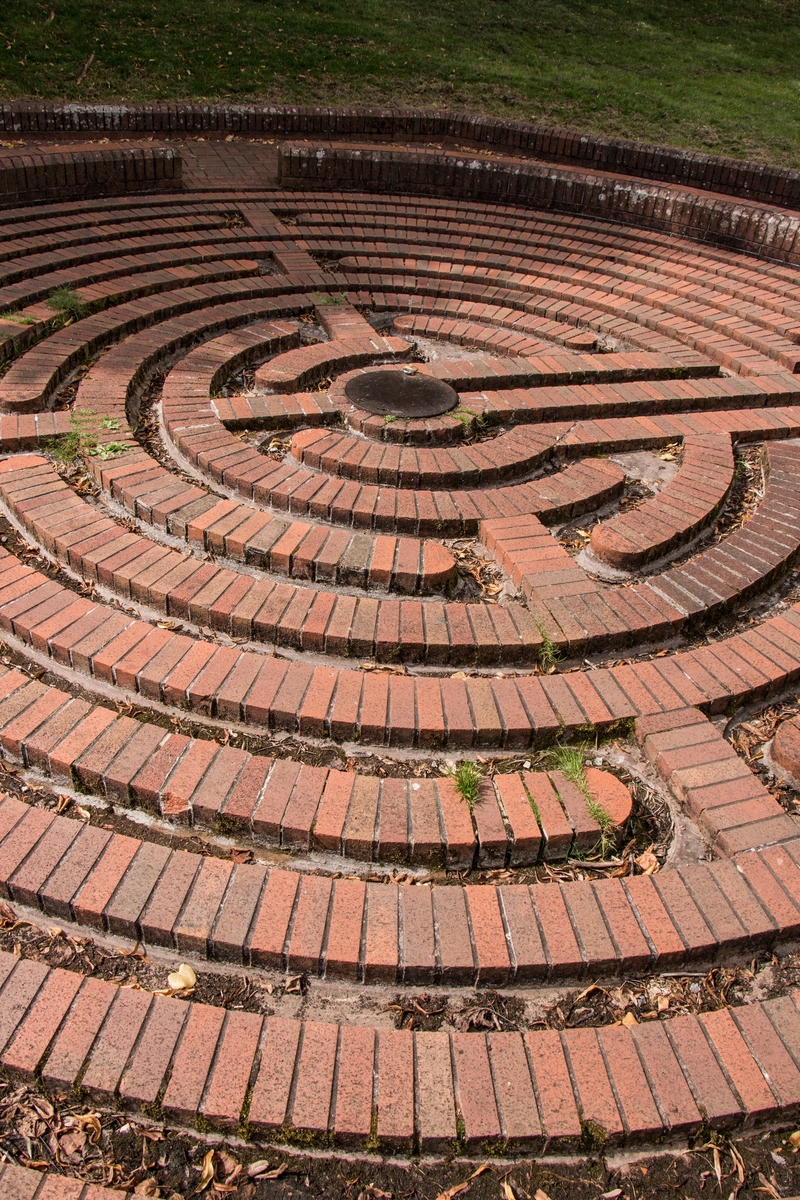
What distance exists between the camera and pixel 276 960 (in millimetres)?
2375

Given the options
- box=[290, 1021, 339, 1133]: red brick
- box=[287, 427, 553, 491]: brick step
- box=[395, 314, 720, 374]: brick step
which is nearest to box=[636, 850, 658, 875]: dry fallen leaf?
box=[290, 1021, 339, 1133]: red brick

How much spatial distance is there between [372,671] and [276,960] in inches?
50.8

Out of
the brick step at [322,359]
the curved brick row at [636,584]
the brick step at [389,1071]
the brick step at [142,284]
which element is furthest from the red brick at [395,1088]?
the brick step at [142,284]

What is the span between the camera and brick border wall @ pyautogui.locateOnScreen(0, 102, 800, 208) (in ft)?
29.0

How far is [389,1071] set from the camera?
2117mm

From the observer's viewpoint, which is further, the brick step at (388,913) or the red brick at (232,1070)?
the brick step at (388,913)

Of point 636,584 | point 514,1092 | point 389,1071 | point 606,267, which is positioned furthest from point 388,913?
point 606,267

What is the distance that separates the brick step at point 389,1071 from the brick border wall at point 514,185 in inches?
302

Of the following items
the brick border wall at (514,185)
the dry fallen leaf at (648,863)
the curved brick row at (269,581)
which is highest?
the brick border wall at (514,185)

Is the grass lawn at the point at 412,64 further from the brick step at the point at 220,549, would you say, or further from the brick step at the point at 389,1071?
the brick step at the point at 389,1071

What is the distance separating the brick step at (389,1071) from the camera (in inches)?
80.1

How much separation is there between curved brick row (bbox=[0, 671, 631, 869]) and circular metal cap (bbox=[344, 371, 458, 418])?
2849 millimetres

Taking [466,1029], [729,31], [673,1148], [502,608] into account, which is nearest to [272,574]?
[502,608]

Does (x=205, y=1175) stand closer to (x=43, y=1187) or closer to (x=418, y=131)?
(x=43, y=1187)
